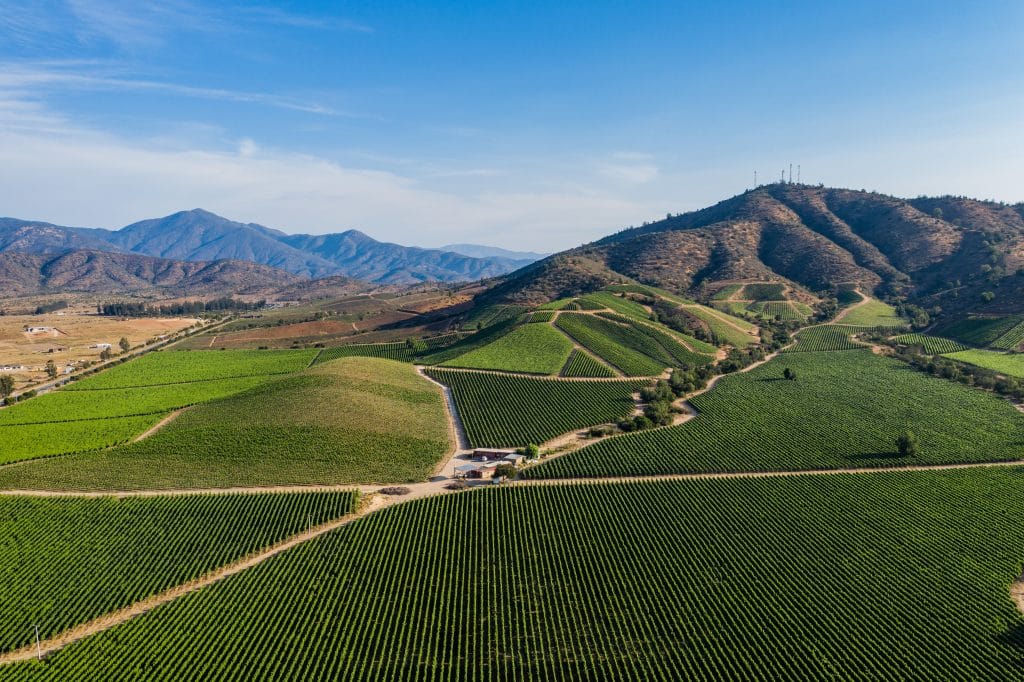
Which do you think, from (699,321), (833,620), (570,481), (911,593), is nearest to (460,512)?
(570,481)

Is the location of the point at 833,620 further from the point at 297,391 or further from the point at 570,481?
the point at 297,391

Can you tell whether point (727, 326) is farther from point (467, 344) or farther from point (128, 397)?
point (128, 397)

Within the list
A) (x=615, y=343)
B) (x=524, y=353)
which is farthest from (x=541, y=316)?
(x=524, y=353)

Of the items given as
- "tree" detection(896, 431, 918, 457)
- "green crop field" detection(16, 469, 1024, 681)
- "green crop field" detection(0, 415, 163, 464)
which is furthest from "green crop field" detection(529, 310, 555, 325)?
"green crop field" detection(0, 415, 163, 464)

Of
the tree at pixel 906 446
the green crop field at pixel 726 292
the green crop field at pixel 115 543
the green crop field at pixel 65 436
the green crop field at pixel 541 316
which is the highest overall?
the green crop field at pixel 726 292

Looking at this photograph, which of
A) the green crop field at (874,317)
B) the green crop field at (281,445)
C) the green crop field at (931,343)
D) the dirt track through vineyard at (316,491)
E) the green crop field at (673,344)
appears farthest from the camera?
the green crop field at (874,317)

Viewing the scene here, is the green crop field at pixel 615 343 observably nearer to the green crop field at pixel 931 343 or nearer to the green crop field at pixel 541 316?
the green crop field at pixel 541 316

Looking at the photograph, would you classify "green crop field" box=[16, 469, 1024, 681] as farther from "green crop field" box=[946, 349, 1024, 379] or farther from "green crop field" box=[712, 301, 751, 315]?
"green crop field" box=[712, 301, 751, 315]

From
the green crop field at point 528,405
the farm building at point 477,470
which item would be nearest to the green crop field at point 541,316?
the green crop field at point 528,405

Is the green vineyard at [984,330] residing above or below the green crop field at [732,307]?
below
